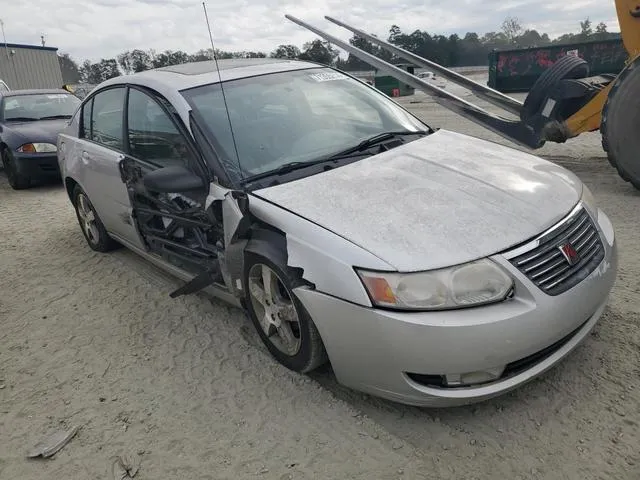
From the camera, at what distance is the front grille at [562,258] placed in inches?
88.2

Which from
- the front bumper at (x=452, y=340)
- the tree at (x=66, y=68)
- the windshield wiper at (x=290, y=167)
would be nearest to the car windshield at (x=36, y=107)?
the windshield wiper at (x=290, y=167)

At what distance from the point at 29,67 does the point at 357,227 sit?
1358 inches

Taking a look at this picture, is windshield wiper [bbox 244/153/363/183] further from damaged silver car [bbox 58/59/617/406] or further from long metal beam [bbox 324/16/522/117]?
long metal beam [bbox 324/16/522/117]

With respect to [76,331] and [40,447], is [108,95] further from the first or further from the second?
[40,447]

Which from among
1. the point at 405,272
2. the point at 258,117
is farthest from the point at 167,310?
the point at 405,272

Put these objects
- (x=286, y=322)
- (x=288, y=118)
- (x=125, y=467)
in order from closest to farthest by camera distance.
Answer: (x=125, y=467) < (x=286, y=322) < (x=288, y=118)

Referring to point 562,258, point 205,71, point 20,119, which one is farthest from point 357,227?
point 20,119

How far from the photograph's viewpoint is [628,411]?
7.68 ft

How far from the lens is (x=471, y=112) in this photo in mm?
5953

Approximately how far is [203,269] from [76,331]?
1.06m

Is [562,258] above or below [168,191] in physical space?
below

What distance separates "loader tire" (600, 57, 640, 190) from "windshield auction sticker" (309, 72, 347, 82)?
3.01 m

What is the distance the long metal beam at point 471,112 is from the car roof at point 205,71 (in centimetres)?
241

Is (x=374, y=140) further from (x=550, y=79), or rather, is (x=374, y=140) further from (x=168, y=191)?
(x=550, y=79)
